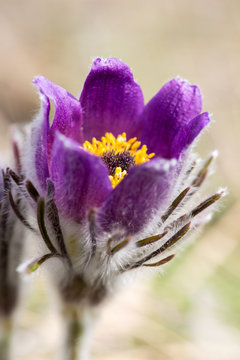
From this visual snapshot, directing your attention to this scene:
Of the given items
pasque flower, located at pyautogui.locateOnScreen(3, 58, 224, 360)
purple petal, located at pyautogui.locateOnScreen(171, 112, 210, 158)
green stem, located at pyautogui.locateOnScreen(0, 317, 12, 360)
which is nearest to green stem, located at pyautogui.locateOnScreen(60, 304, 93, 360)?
pasque flower, located at pyautogui.locateOnScreen(3, 58, 224, 360)

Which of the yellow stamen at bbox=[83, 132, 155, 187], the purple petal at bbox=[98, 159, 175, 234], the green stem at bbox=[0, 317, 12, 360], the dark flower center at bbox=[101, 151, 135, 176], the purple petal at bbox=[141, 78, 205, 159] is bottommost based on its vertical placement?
the green stem at bbox=[0, 317, 12, 360]

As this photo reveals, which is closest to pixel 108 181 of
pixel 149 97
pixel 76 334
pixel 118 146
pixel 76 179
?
pixel 76 179

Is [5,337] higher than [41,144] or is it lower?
lower

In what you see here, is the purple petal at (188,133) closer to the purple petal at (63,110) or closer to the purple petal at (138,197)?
the purple petal at (138,197)

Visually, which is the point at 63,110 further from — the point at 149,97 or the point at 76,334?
the point at 149,97

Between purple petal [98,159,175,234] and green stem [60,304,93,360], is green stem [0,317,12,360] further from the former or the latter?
purple petal [98,159,175,234]

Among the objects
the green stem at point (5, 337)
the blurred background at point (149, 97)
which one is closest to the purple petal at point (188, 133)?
the blurred background at point (149, 97)

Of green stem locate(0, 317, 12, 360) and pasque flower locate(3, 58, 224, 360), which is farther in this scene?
green stem locate(0, 317, 12, 360)
